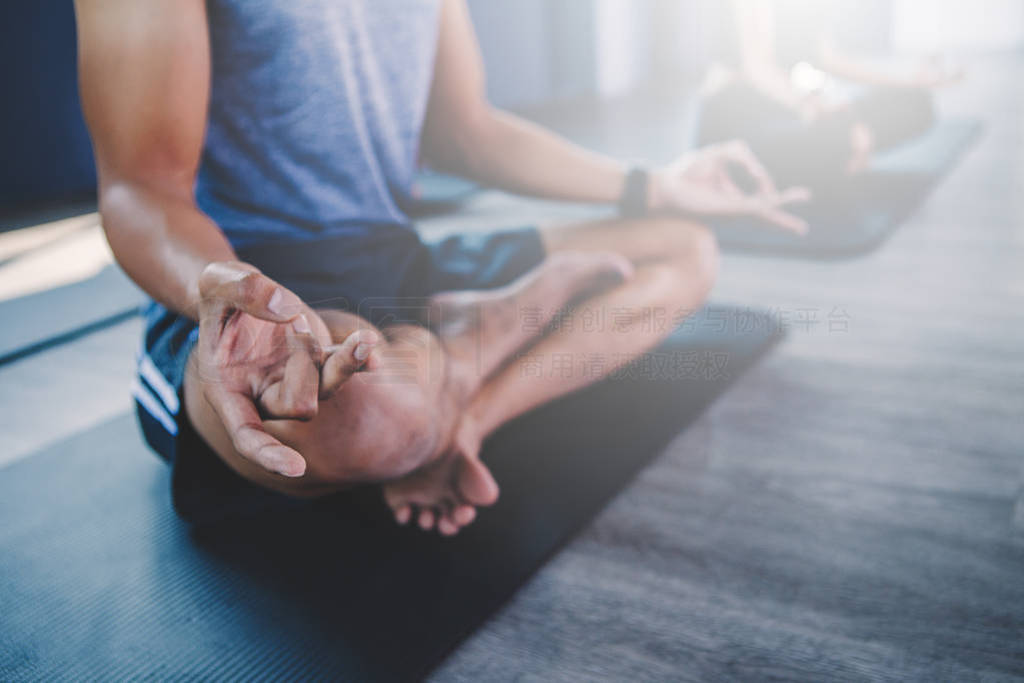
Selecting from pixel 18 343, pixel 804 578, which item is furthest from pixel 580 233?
pixel 18 343

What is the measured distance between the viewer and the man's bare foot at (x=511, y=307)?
974mm

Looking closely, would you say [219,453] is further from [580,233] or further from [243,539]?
[580,233]

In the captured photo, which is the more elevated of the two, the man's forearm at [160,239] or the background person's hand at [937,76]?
the background person's hand at [937,76]

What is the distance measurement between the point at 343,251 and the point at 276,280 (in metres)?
0.13

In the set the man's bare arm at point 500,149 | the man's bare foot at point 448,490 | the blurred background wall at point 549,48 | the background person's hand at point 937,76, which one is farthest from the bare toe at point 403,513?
the blurred background wall at point 549,48

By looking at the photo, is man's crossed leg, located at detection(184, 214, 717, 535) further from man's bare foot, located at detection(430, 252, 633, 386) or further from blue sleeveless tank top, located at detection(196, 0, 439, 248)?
blue sleeveless tank top, located at detection(196, 0, 439, 248)

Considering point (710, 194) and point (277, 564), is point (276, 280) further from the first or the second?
point (710, 194)

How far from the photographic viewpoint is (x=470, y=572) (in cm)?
81

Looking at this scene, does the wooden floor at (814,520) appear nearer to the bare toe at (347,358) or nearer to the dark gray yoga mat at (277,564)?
the dark gray yoga mat at (277,564)

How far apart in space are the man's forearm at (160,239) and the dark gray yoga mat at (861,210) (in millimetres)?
904

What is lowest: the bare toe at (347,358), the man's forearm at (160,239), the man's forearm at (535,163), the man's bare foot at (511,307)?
the man's bare foot at (511,307)

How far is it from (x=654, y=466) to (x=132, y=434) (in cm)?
82

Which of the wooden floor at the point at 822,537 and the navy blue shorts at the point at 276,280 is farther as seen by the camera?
the navy blue shorts at the point at 276,280

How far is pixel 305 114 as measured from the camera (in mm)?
880
